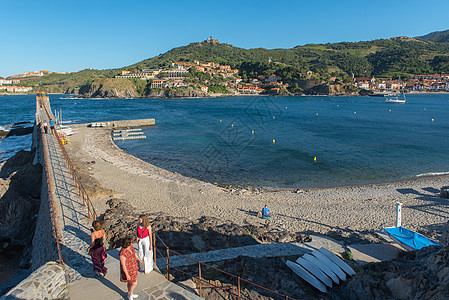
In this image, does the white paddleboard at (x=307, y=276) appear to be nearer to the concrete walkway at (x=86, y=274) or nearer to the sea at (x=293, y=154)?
the concrete walkway at (x=86, y=274)

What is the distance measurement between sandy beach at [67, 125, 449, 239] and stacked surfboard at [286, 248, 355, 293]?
372 cm

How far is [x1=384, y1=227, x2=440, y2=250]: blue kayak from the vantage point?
7.78 meters

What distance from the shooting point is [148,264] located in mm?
4695

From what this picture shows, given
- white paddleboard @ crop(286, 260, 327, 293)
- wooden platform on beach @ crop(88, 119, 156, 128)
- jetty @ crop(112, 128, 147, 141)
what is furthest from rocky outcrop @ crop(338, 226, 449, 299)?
wooden platform on beach @ crop(88, 119, 156, 128)

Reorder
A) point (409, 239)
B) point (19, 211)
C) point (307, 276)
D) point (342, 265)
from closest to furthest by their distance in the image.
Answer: point (307, 276) → point (342, 265) → point (409, 239) → point (19, 211)

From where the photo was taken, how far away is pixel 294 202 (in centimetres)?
1319

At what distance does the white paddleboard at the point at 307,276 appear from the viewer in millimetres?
5559

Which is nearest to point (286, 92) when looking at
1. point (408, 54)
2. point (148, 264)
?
point (408, 54)

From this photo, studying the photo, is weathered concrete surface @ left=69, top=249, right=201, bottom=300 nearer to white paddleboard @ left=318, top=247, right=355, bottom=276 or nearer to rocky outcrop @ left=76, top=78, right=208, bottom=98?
white paddleboard @ left=318, top=247, right=355, bottom=276

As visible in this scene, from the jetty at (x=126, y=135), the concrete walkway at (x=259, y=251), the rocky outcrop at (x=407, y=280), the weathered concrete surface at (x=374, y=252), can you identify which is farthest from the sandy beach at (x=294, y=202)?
the jetty at (x=126, y=135)

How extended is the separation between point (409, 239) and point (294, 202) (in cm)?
552

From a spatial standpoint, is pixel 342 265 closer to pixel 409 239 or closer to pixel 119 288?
pixel 409 239

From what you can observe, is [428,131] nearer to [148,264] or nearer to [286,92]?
[148,264]

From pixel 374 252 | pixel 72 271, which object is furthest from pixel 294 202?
pixel 72 271
